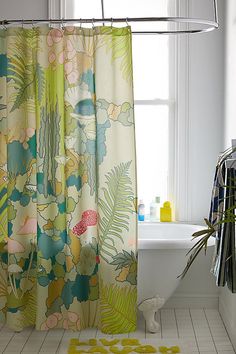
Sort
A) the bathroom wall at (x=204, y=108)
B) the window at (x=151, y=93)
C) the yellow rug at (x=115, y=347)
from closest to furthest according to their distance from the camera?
the yellow rug at (x=115, y=347), the bathroom wall at (x=204, y=108), the window at (x=151, y=93)

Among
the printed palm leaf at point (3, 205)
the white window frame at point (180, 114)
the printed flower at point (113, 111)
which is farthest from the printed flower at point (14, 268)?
the white window frame at point (180, 114)

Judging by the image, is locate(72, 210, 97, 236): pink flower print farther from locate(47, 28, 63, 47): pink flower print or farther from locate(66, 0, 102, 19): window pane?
locate(66, 0, 102, 19): window pane

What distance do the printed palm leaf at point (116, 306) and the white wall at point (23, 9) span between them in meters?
2.11

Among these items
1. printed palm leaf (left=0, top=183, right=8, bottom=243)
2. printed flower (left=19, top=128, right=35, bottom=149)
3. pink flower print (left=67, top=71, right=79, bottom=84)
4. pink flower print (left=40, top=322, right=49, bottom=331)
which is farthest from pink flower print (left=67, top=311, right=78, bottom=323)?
pink flower print (left=67, top=71, right=79, bottom=84)

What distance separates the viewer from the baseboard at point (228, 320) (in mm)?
4480

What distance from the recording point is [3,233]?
4.86 meters

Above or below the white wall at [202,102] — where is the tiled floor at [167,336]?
below

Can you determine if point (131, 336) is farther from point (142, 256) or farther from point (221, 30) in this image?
point (221, 30)

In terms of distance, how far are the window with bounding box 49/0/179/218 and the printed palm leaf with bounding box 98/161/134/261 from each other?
1039 mm

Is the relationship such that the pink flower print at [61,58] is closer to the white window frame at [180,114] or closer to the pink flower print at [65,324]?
the white window frame at [180,114]

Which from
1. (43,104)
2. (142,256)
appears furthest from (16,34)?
(142,256)

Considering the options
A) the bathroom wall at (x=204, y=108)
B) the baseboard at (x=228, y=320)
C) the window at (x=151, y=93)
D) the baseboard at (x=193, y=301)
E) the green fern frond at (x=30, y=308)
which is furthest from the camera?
the window at (x=151, y=93)

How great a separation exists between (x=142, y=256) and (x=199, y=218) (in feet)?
2.99

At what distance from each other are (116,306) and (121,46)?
1606 millimetres
